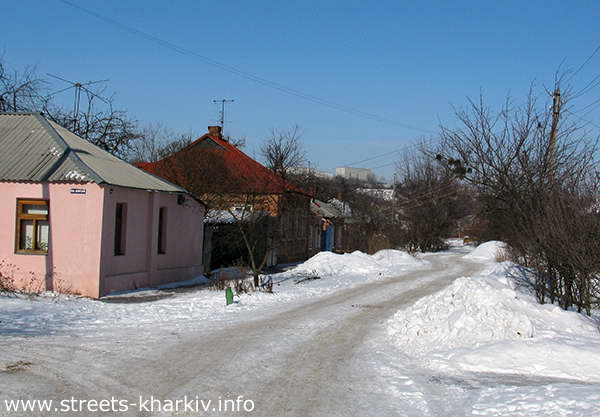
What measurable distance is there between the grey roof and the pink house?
27mm

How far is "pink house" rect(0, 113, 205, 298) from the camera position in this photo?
1639 cm

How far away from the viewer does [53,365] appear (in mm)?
8188

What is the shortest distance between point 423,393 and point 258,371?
7.24ft

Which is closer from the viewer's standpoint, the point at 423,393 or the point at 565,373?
the point at 423,393

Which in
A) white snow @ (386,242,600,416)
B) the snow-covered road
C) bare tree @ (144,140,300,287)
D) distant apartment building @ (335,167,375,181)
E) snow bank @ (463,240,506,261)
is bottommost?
the snow-covered road

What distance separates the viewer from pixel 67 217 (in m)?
16.6

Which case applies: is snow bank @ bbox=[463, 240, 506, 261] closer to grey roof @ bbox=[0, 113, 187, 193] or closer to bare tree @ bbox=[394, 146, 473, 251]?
bare tree @ bbox=[394, 146, 473, 251]

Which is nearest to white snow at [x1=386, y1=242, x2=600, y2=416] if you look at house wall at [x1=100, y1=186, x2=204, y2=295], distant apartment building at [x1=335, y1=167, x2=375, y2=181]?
house wall at [x1=100, y1=186, x2=204, y2=295]

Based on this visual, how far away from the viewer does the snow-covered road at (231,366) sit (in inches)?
277

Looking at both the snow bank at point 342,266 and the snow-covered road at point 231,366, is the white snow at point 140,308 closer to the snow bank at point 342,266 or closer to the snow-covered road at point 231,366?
the snow-covered road at point 231,366

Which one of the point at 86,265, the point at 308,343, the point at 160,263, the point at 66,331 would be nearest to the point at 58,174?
the point at 86,265

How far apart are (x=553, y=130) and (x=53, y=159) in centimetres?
1339

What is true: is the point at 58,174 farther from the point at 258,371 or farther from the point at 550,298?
the point at 550,298

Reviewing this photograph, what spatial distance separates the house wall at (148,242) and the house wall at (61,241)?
0.93 feet
